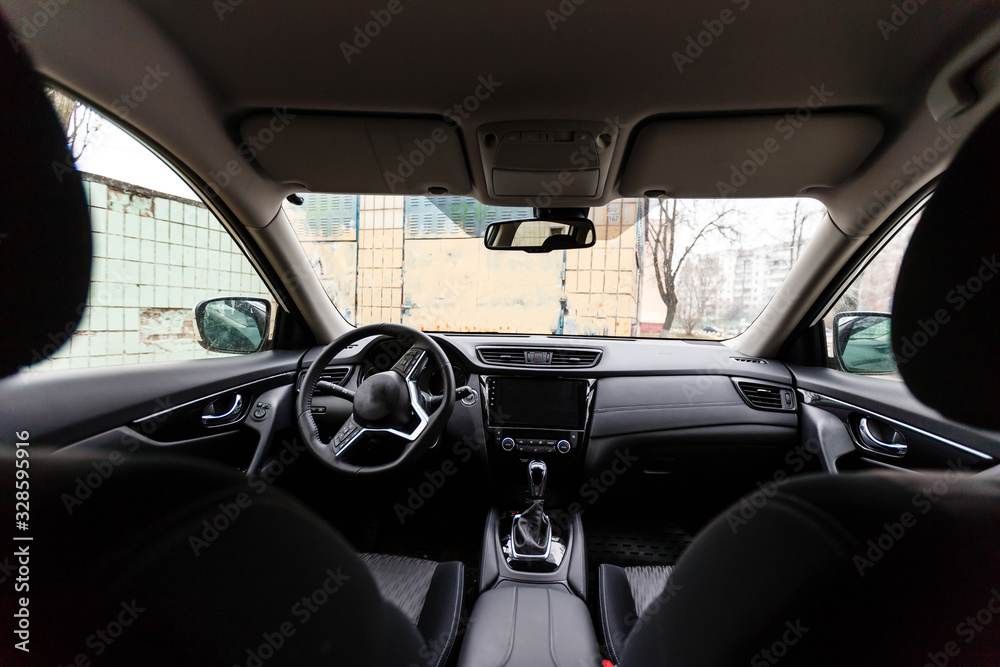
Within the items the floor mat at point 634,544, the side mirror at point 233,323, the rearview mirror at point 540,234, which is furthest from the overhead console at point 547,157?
the floor mat at point 634,544

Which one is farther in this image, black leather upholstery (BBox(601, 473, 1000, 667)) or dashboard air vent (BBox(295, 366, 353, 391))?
dashboard air vent (BBox(295, 366, 353, 391))

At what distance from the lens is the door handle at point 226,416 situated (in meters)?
1.96

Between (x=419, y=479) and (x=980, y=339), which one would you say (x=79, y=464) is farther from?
(x=419, y=479)

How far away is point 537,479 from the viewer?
251 centimetres

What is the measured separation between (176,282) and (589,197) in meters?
2.25

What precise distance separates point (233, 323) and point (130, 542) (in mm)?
2351

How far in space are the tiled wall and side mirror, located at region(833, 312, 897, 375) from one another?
340 centimetres

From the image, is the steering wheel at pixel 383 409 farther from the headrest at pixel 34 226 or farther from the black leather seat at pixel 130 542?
the headrest at pixel 34 226

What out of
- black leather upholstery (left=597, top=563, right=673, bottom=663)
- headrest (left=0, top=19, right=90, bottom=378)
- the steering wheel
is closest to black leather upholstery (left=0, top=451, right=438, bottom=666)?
headrest (left=0, top=19, right=90, bottom=378)

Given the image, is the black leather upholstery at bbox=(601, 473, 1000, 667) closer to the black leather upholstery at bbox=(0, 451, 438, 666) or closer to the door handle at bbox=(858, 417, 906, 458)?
the black leather upholstery at bbox=(0, 451, 438, 666)

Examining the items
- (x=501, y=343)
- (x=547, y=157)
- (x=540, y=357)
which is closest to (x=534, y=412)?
(x=540, y=357)

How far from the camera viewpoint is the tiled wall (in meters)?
1.79

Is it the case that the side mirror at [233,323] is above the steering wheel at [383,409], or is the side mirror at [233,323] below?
above

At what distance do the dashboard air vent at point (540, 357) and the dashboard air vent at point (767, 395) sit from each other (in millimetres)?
897
